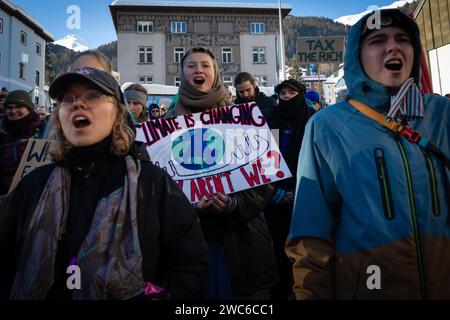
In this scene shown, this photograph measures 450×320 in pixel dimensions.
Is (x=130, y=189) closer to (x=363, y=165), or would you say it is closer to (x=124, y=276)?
(x=124, y=276)

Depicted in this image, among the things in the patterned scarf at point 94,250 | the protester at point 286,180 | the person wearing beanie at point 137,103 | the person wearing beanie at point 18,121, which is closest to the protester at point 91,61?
the person wearing beanie at point 18,121

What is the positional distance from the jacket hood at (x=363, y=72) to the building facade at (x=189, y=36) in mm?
34198

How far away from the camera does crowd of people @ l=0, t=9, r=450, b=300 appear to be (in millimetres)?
1448

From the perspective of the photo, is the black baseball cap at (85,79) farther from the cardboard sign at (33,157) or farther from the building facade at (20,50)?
the building facade at (20,50)

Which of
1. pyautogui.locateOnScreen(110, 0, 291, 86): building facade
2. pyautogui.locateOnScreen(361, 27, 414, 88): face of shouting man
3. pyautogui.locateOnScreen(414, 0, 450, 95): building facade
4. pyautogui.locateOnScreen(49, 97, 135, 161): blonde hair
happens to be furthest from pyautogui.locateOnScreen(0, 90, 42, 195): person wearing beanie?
pyautogui.locateOnScreen(110, 0, 291, 86): building facade

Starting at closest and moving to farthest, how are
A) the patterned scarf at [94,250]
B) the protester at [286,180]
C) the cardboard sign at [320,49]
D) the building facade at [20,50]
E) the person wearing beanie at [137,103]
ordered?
the patterned scarf at [94,250]
the protester at [286,180]
the person wearing beanie at [137,103]
the cardboard sign at [320,49]
the building facade at [20,50]

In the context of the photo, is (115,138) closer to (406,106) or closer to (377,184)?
(377,184)

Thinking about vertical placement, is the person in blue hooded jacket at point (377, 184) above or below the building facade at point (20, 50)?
below

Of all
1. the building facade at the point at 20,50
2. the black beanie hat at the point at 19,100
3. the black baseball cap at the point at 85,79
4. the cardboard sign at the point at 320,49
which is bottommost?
the black baseball cap at the point at 85,79

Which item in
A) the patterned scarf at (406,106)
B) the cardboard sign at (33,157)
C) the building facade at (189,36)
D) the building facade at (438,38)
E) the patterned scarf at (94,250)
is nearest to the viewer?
the patterned scarf at (94,250)

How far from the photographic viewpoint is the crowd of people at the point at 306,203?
145cm

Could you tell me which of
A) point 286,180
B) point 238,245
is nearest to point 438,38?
point 286,180

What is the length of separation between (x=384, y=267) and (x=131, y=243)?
44.0 inches

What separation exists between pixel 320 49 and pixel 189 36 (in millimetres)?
32822
